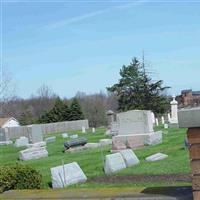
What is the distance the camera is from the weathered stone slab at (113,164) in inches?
470

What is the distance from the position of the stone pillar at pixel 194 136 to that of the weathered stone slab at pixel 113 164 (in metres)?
8.35

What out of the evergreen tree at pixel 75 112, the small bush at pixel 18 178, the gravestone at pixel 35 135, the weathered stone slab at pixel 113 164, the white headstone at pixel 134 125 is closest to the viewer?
the small bush at pixel 18 178

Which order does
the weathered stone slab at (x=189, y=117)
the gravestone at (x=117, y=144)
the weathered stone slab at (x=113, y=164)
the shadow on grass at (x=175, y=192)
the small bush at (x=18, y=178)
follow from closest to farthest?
the weathered stone slab at (x=189, y=117) → the shadow on grass at (x=175, y=192) → the small bush at (x=18, y=178) → the weathered stone slab at (x=113, y=164) → the gravestone at (x=117, y=144)

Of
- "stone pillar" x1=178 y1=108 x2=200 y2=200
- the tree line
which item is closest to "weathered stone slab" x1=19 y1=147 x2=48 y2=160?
"stone pillar" x1=178 y1=108 x2=200 y2=200

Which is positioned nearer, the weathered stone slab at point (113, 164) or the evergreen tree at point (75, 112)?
the weathered stone slab at point (113, 164)

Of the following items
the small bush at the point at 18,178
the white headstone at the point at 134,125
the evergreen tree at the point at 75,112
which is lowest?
the small bush at the point at 18,178

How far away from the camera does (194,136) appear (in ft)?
11.7

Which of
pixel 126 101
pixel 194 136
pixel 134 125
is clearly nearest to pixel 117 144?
pixel 134 125

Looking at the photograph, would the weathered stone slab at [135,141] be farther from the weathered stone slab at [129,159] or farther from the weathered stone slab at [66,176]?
the weathered stone slab at [66,176]

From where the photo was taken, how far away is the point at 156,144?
2017 cm

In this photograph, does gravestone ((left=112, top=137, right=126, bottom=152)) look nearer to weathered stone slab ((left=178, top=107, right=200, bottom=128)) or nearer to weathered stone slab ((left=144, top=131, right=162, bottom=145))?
weathered stone slab ((left=144, top=131, right=162, bottom=145))

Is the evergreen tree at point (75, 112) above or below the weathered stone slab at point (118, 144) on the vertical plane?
above

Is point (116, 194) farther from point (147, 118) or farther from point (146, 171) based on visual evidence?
point (147, 118)

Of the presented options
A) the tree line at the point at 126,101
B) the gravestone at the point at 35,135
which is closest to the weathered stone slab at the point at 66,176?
the gravestone at the point at 35,135
